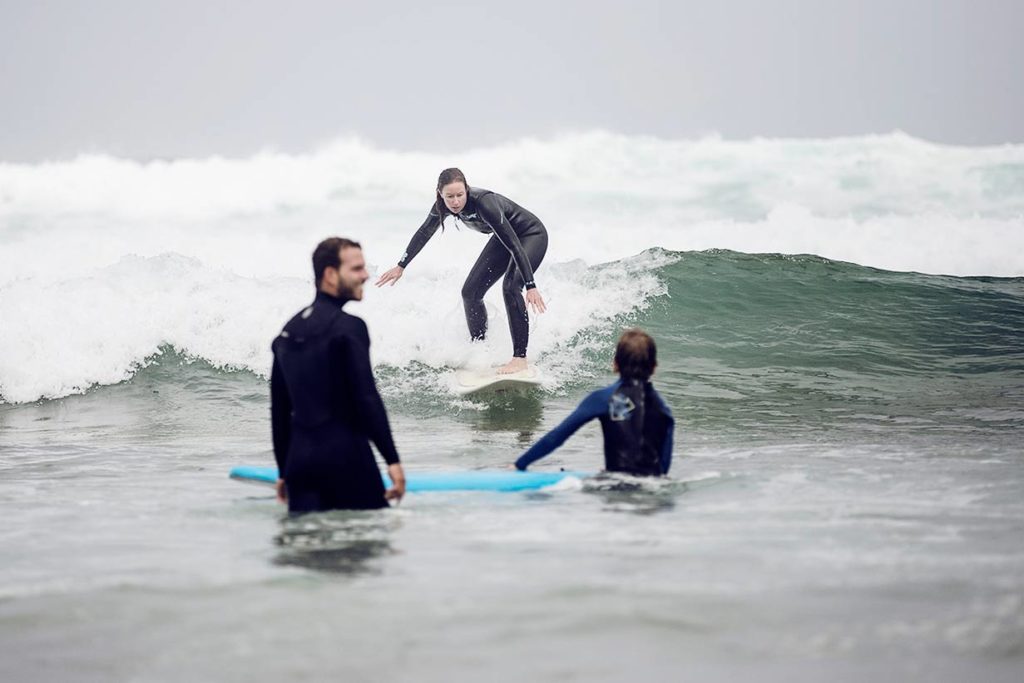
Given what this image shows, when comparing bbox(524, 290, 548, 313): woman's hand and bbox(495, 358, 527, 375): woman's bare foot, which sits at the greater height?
bbox(524, 290, 548, 313): woman's hand

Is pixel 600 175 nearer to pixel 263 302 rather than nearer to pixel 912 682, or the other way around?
pixel 263 302

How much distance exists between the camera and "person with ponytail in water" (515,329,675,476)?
5957 millimetres

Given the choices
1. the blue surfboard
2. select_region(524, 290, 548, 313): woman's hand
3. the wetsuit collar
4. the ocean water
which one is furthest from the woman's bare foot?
the wetsuit collar

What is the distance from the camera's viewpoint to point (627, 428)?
19.9ft

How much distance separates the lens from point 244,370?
42.7ft

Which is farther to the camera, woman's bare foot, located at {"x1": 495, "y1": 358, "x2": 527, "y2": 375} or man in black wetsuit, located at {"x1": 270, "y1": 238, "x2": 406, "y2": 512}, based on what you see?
woman's bare foot, located at {"x1": 495, "y1": 358, "x2": 527, "y2": 375}

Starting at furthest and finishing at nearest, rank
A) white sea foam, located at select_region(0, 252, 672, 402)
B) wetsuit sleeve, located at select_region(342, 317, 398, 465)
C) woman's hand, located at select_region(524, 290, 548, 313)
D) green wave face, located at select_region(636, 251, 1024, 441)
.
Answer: white sea foam, located at select_region(0, 252, 672, 402), green wave face, located at select_region(636, 251, 1024, 441), woman's hand, located at select_region(524, 290, 548, 313), wetsuit sleeve, located at select_region(342, 317, 398, 465)

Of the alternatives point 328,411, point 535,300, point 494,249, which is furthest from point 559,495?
point 494,249

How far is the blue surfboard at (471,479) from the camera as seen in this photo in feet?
20.8

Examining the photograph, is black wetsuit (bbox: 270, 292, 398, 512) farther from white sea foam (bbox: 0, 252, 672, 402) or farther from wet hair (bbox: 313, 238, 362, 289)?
white sea foam (bbox: 0, 252, 672, 402)

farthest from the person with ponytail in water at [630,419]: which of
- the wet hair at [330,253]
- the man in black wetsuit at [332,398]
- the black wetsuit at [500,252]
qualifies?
the black wetsuit at [500,252]

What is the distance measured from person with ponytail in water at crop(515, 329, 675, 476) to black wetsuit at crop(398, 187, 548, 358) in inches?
157

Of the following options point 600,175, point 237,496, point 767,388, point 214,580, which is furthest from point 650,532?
point 600,175

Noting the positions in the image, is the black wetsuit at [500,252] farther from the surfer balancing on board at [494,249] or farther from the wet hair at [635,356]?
the wet hair at [635,356]
